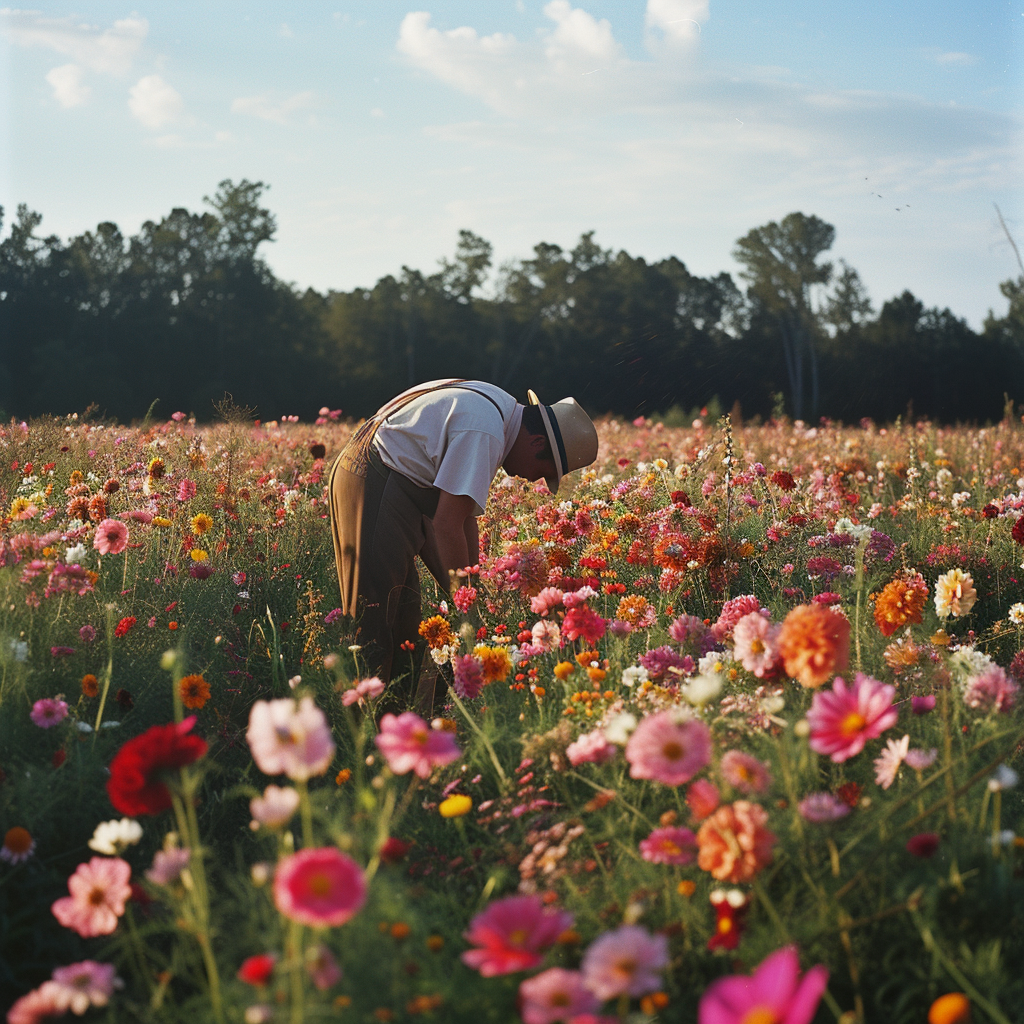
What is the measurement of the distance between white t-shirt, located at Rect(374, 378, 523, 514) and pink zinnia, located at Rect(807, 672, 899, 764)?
5.79 feet

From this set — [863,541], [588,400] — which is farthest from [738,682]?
[588,400]

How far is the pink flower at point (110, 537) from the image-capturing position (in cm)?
303

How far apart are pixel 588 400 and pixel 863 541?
36.0 metres

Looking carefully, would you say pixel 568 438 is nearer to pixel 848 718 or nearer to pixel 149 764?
pixel 848 718

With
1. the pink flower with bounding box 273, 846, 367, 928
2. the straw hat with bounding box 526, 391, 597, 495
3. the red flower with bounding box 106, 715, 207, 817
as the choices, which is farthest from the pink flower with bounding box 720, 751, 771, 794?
the straw hat with bounding box 526, 391, 597, 495

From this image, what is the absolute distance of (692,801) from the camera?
5.27ft

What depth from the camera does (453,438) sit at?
10.7 ft

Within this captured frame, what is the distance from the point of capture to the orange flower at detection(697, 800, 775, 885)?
1497 millimetres

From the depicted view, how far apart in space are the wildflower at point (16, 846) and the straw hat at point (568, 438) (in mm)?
2190

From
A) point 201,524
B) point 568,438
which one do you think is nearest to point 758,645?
point 568,438

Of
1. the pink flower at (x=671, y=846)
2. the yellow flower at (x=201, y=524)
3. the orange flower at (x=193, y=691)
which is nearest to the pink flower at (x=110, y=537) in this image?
the orange flower at (x=193, y=691)

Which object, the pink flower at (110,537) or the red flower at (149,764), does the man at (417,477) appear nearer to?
the pink flower at (110,537)

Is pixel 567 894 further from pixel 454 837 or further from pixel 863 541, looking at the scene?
pixel 863 541

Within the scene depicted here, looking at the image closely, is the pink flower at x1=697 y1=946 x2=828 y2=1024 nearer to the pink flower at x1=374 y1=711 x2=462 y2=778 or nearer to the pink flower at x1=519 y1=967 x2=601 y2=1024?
the pink flower at x1=519 y1=967 x2=601 y2=1024
